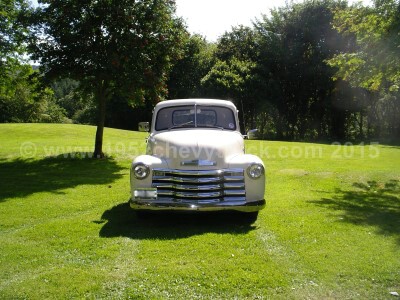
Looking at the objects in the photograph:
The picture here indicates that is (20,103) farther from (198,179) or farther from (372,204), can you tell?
(372,204)

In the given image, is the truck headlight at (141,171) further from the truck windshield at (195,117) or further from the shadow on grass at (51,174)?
the shadow on grass at (51,174)

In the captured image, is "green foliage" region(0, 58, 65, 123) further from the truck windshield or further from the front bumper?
the front bumper

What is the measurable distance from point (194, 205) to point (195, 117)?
240cm

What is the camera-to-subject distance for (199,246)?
5949 millimetres

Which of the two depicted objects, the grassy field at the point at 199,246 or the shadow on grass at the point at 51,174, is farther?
the shadow on grass at the point at 51,174

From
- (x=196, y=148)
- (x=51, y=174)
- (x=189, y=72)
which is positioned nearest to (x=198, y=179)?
(x=196, y=148)

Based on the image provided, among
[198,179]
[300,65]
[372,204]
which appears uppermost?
[300,65]

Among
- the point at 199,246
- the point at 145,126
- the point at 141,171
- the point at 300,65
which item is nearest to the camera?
the point at 199,246

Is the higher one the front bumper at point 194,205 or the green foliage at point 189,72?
the green foliage at point 189,72

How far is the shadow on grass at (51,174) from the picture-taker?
11.1 meters

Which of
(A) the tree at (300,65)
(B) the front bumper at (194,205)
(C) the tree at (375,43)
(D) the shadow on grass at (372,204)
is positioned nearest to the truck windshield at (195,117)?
(B) the front bumper at (194,205)

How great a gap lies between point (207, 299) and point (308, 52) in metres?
34.6

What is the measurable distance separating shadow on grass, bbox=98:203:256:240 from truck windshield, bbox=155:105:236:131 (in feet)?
6.47

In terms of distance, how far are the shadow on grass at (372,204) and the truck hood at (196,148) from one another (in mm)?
2880
